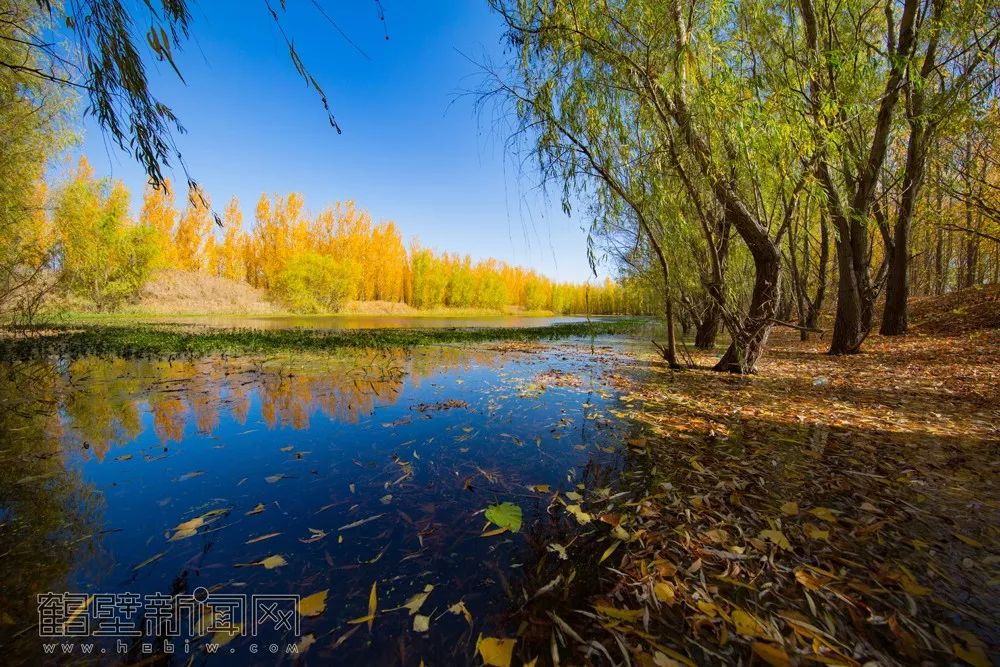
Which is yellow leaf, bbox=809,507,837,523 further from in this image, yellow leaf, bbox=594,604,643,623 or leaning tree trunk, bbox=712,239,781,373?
leaning tree trunk, bbox=712,239,781,373

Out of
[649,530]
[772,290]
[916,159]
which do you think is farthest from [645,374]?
[916,159]

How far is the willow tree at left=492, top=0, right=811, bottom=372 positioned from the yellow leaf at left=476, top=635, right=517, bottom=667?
5540 millimetres

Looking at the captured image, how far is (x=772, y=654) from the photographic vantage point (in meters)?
1.39

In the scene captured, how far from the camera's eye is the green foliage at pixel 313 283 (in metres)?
43.5

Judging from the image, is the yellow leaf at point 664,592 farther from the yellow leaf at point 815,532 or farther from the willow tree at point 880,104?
the willow tree at point 880,104

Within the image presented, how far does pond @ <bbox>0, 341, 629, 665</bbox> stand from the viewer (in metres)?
1.51

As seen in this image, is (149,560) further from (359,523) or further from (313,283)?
(313,283)

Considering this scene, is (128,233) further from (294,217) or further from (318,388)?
(318,388)

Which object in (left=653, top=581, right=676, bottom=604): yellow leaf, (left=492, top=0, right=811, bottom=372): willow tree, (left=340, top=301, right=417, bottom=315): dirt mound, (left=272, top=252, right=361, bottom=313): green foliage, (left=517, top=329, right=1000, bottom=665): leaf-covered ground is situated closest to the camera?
(left=517, top=329, right=1000, bottom=665): leaf-covered ground

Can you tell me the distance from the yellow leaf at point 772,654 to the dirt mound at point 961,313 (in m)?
15.2

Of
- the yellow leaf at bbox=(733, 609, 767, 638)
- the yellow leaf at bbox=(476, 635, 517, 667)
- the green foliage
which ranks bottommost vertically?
the yellow leaf at bbox=(476, 635, 517, 667)

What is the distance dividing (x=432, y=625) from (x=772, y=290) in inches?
311

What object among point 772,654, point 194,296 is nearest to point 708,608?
point 772,654

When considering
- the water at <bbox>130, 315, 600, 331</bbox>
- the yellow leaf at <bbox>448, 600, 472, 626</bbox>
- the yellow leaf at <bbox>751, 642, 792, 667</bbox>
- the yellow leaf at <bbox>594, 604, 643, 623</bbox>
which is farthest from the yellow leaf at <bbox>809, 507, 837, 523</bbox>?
the water at <bbox>130, 315, 600, 331</bbox>
